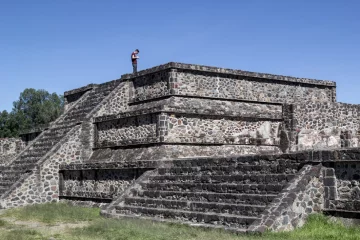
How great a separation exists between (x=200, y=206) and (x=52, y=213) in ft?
15.8

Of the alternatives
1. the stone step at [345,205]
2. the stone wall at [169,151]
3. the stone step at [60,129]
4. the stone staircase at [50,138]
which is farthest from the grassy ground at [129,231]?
the stone step at [60,129]

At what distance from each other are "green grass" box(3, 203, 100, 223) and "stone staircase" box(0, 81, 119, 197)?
207 cm

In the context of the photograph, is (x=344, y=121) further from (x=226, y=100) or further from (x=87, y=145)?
(x=87, y=145)

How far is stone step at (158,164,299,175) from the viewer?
11626 mm

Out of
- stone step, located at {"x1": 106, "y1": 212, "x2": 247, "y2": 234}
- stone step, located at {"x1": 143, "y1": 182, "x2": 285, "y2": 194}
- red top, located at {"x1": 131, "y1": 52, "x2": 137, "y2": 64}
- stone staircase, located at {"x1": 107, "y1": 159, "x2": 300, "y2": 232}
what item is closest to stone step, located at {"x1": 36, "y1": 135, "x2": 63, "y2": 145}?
red top, located at {"x1": 131, "y1": 52, "x2": 137, "y2": 64}

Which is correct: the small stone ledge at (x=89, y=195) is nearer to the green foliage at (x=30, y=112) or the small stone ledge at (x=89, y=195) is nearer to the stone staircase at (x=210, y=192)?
the stone staircase at (x=210, y=192)

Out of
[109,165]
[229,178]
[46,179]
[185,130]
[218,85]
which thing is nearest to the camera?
[229,178]

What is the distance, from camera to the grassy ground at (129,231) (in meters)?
9.49

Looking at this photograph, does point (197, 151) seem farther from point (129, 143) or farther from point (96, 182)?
point (96, 182)

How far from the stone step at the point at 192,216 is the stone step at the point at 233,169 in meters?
1.53

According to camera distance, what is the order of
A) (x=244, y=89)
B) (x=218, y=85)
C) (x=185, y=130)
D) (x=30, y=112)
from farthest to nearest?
(x=30, y=112) < (x=244, y=89) < (x=218, y=85) < (x=185, y=130)

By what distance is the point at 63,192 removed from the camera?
18359 mm

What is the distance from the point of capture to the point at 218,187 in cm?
1246

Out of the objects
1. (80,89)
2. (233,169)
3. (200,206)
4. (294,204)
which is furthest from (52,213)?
(80,89)
